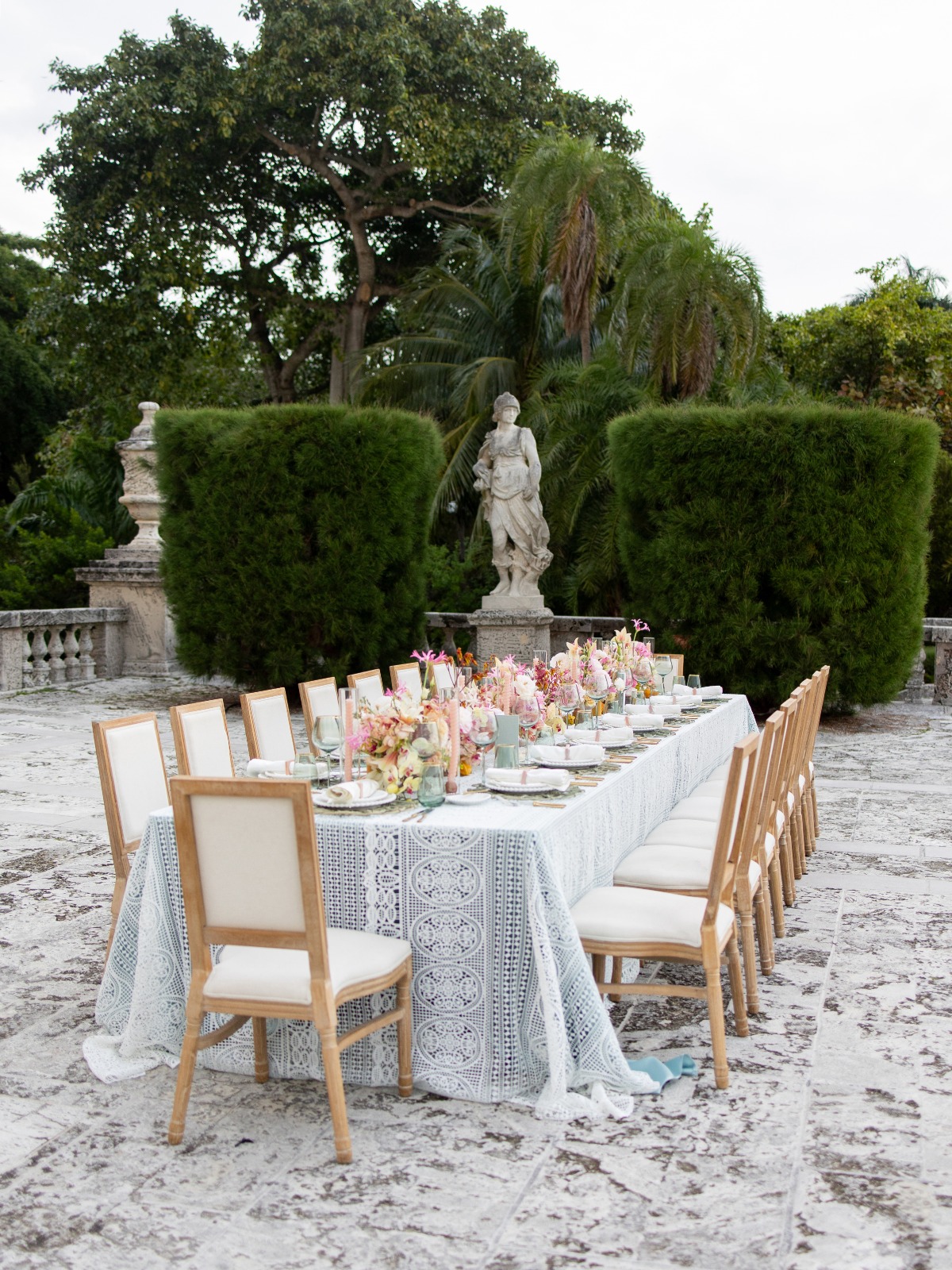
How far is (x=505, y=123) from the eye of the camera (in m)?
19.9

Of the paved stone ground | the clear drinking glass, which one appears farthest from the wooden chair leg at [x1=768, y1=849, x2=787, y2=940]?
the clear drinking glass

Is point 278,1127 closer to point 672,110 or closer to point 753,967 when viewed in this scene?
point 753,967

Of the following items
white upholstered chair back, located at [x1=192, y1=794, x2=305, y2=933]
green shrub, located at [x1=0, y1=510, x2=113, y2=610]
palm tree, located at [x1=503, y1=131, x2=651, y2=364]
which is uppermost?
palm tree, located at [x1=503, y1=131, x2=651, y2=364]

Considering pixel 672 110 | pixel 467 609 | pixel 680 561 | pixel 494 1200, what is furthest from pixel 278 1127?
pixel 672 110

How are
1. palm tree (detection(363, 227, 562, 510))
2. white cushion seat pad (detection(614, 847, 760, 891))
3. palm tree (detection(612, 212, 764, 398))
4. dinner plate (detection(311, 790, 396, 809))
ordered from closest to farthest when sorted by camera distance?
dinner plate (detection(311, 790, 396, 809)) → white cushion seat pad (detection(614, 847, 760, 891)) → palm tree (detection(612, 212, 764, 398)) → palm tree (detection(363, 227, 562, 510))

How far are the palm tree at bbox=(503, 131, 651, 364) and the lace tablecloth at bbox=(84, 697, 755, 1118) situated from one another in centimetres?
1416

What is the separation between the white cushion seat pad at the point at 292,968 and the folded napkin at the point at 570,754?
4.21 feet

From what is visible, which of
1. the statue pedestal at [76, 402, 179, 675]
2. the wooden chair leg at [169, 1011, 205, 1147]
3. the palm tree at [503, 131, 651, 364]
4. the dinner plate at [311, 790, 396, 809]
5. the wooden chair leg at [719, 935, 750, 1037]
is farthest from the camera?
the palm tree at [503, 131, 651, 364]

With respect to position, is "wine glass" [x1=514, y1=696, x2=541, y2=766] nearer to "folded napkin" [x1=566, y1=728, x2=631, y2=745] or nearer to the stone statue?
"folded napkin" [x1=566, y1=728, x2=631, y2=745]

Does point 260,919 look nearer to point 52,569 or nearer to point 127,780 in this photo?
point 127,780

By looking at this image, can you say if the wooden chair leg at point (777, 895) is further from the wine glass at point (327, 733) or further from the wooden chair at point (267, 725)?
the wooden chair at point (267, 725)

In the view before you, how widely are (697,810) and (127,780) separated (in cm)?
268

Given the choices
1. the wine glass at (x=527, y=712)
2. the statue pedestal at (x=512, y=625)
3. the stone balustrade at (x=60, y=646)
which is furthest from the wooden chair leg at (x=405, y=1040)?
the stone balustrade at (x=60, y=646)

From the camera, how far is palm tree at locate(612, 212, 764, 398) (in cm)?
1606
